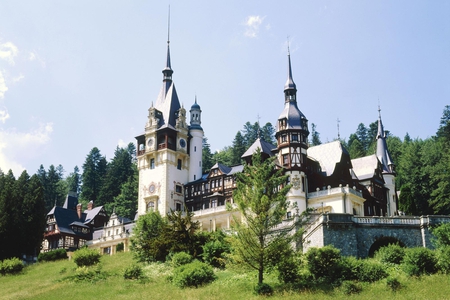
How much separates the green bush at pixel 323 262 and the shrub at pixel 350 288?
206 centimetres

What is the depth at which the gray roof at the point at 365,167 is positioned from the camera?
69062mm

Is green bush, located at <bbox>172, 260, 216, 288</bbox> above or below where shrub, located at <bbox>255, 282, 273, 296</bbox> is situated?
above

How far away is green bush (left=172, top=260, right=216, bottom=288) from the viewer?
39.6 m

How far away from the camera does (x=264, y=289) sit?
36.3 meters

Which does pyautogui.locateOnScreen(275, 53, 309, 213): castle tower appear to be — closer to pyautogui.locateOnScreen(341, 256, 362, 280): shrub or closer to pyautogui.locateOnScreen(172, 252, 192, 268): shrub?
pyautogui.locateOnScreen(172, 252, 192, 268): shrub

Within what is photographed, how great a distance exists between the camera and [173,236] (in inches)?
1939

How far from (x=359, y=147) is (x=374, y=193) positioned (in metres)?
31.2

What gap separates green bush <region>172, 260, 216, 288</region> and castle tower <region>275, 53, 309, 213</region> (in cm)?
2173

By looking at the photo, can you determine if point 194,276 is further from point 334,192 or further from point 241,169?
point 241,169

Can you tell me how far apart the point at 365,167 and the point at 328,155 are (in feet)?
21.8

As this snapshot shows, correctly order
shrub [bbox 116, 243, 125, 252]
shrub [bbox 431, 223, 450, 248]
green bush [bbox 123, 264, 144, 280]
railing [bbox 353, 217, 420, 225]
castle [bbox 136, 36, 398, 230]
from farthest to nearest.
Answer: shrub [bbox 116, 243, 125, 252] → castle [bbox 136, 36, 398, 230] → railing [bbox 353, 217, 420, 225] → green bush [bbox 123, 264, 144, 280] → shrub [bbox 431, 223, 450, 248]

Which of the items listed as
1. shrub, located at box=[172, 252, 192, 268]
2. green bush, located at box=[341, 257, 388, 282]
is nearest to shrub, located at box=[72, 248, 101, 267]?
shrub, located at box=[172, 252, 192, 268]

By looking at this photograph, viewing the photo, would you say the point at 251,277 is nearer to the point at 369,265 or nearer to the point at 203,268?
the point at 203,268

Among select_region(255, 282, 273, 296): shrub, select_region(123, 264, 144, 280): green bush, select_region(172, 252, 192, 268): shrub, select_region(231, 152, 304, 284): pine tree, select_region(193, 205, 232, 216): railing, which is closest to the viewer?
select_region(255, 282, 273, 296): shrub
